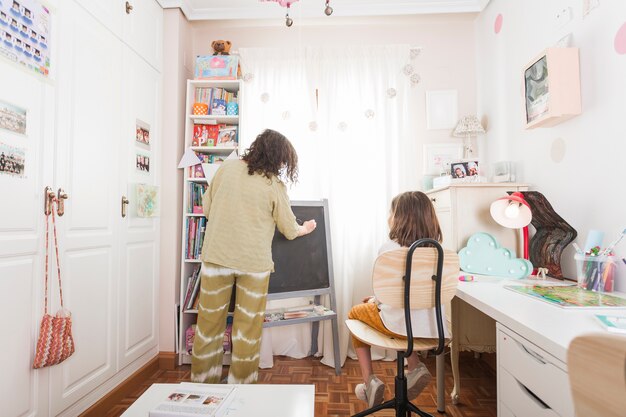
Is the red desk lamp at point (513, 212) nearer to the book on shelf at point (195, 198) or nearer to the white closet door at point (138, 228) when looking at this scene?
the book on shelf at point (195, 198)

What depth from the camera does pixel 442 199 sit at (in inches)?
91.0

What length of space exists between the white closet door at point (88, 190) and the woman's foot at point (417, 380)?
1608 millimetres

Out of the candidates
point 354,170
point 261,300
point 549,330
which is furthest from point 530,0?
point 261,300

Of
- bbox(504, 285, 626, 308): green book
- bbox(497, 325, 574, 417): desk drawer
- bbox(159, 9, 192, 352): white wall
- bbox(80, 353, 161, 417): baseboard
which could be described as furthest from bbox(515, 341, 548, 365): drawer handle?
bbox(159, 9, 192, 352): white wall

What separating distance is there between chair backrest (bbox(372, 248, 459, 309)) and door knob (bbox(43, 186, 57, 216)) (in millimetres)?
1441

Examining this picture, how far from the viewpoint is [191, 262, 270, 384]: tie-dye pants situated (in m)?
1.95

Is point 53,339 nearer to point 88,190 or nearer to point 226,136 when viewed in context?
point 88,190

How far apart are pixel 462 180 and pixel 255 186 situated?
4.23 feet

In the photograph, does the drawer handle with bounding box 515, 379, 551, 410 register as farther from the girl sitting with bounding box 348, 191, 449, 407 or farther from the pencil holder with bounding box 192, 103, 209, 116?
the pencil holder with bounding box 192, 103, 209, 116

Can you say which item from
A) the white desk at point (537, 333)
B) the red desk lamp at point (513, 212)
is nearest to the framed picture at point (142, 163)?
the white desk at point (537, 333)

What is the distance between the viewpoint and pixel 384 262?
1.48 metres

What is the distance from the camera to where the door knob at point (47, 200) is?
1.57m

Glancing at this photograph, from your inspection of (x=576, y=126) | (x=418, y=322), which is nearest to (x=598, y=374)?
(x=418, y=322)

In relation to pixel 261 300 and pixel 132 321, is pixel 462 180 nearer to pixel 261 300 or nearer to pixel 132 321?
pixel 261 300
